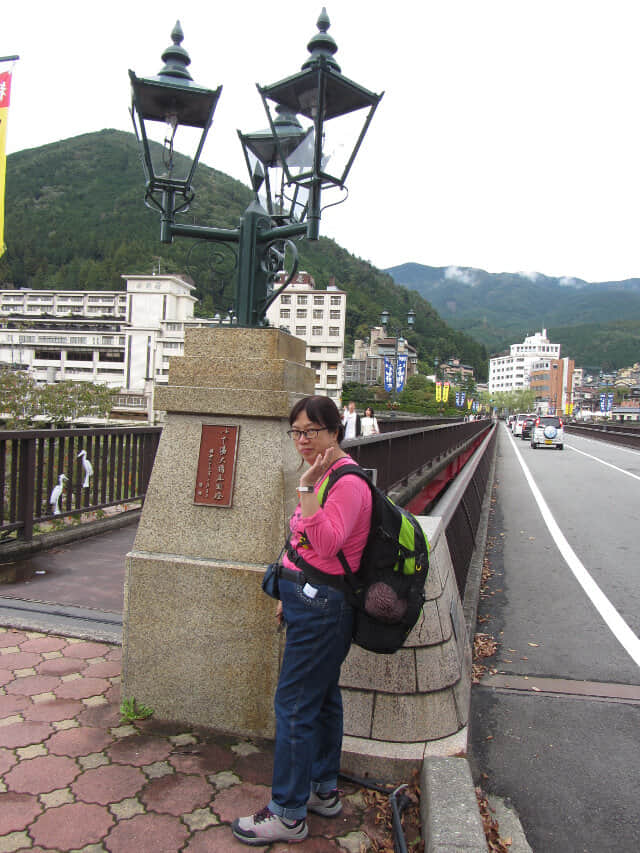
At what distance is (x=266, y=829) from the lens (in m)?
2.42

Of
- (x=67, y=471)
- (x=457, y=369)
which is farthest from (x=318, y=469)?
(x=457, y=369)

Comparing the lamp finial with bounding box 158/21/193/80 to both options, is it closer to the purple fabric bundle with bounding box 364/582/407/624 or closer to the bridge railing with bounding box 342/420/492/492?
the bridge railing with bounding box 342/420/492/492

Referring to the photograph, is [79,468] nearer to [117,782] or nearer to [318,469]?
[117,782]

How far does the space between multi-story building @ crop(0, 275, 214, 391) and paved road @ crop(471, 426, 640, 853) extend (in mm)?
90329

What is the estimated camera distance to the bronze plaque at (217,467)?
10.8 ft

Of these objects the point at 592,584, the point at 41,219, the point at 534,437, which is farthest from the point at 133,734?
the point at 41,219

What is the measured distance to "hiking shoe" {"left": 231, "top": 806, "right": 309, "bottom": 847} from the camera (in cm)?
241

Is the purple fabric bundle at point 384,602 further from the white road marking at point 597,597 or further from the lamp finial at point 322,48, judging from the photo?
the white road marking at point 597,597

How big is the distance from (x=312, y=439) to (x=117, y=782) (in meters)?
1.78

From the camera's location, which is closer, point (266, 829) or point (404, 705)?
point (266, 829)

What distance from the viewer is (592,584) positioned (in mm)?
7242

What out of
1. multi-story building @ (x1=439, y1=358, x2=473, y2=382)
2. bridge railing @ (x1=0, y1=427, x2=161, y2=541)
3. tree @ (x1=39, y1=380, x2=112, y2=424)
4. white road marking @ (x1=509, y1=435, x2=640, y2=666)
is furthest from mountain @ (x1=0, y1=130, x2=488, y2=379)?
bridge railing @ (x1=0, y1=427, x2=161, y2=541)

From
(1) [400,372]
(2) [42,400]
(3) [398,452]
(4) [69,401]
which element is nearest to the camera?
(3) [398,452]

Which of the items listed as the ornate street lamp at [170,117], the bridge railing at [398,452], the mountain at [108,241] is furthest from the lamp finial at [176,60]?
the mountain at [108,241]
